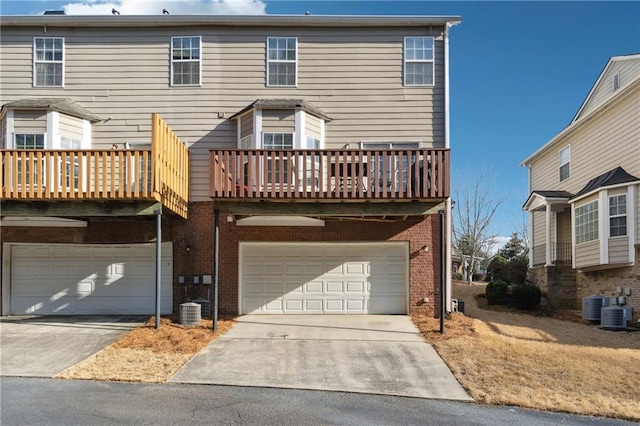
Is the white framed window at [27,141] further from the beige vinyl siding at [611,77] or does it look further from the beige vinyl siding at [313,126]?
the beige vinyl siding at [611,77]

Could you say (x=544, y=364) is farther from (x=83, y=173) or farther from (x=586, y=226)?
(x=586, y=226)

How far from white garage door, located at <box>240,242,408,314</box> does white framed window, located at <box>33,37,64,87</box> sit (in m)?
6.72

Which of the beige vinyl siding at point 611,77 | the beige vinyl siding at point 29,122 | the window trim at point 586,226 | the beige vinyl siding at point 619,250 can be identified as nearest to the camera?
the beige vinyl siding at point 29,122

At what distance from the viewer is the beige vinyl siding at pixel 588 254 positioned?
16.8 m

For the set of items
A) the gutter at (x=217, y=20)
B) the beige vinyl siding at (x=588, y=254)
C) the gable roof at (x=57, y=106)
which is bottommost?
the beige vinyl siding at (x=588, y=254)

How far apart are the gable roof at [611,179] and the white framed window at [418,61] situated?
278 inches

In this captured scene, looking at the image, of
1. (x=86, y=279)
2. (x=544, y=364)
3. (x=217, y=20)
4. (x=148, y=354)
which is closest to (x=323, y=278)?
(x=148, y=354)

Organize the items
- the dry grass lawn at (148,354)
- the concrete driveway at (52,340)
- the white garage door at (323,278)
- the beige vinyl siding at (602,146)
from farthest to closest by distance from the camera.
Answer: the beige vinyl siding at (602,146) < the white garage door at (323,278) < the concrete driveway at (52,340) < the dry grass lawn at (148,354)

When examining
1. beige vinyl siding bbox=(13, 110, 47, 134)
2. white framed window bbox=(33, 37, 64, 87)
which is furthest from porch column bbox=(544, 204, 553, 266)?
beige vinyl siding bbox=(13, 110, 47, 134)

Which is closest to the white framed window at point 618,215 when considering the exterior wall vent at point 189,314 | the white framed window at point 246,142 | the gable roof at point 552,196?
the gable roof at point 552,196

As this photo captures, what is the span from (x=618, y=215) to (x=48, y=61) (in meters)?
16.9

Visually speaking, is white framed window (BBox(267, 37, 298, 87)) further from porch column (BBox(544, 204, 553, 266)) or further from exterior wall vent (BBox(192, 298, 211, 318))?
porch column (BBox(544, 204, 553, 266))

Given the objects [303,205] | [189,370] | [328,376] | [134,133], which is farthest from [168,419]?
[134,133]

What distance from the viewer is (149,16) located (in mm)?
13641
